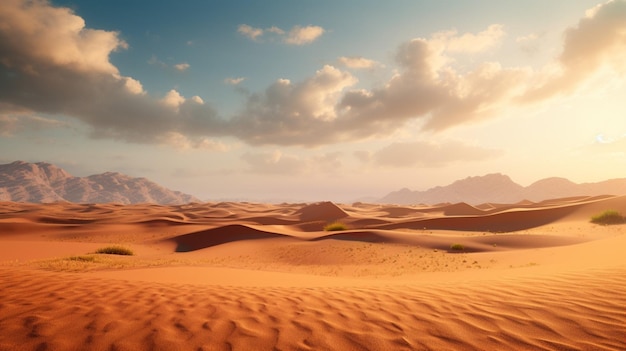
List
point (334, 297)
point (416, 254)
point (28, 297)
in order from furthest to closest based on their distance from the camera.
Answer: point (416, 254) → point (334, 297) → point (28, 297)

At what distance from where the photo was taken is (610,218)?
20234 mm

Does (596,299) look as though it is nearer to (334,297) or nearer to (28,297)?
(334,297)

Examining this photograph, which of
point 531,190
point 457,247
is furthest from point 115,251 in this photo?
point 531,190

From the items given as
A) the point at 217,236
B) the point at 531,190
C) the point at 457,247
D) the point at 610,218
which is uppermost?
the point at 531,190

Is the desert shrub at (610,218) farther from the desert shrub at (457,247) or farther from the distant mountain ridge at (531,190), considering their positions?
the distant mountain ridge at (531,190)

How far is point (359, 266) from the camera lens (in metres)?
13.0

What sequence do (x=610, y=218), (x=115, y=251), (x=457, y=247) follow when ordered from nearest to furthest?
(x=457, y=247) → (x=115, y=251) → (x=610, y=218)

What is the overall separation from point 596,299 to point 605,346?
166 centimetres

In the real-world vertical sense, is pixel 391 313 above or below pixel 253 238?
above

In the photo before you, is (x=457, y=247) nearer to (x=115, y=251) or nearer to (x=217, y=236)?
(x=217, y=236)

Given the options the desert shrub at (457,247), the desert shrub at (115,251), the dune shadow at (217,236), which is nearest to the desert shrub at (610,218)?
the desert shrub at (457,247)

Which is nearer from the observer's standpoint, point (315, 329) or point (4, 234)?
point (315, 329)

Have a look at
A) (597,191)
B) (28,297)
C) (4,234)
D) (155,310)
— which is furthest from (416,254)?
(597,191)

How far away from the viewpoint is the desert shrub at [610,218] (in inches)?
780
